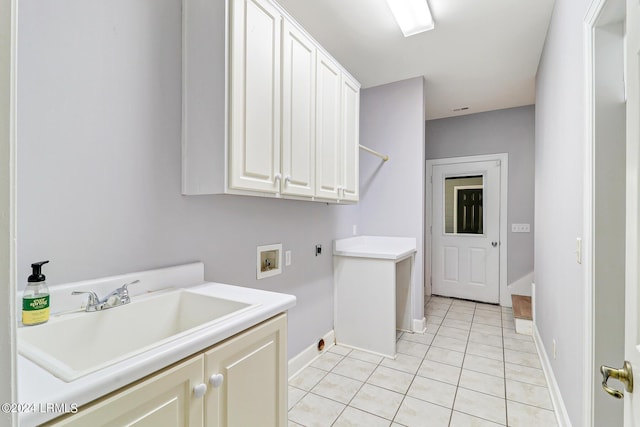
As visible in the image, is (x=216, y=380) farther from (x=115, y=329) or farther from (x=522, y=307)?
(x=522, y=307)

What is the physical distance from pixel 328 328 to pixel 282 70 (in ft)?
6.99

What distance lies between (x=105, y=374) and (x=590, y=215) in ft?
5.60

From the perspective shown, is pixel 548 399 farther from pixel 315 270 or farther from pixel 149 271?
pixel 149 271

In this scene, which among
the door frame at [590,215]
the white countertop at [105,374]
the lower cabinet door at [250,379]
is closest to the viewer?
the white countertop at [105,374]

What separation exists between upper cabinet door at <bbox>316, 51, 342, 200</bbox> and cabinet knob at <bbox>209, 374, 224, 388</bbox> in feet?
4.13

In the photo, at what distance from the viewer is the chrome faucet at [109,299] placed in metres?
1.07

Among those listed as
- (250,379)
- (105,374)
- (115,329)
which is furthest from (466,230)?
(105,374)

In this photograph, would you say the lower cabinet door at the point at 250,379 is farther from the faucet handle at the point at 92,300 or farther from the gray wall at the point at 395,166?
the gray wall at the point at 395,166

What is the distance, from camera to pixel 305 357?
2.38 meters

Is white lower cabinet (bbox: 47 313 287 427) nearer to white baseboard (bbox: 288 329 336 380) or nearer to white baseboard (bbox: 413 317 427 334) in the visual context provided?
white baseboard (bbox: 288 329 336 380)

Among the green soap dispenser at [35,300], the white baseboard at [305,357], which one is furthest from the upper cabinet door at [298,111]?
the white baseboard at [305,357]

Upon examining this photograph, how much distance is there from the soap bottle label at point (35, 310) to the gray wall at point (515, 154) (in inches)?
182

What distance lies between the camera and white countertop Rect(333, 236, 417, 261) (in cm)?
260

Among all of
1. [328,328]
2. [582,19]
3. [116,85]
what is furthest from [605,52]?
[328,328]
